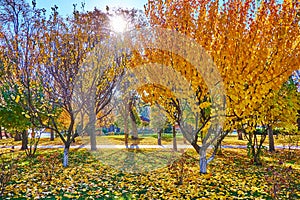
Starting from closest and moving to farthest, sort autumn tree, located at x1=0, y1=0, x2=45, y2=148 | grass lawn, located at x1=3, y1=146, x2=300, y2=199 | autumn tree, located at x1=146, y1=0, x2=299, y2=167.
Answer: autumn tree, located at x1=146, y1=0, x2=299, y2=167
grass lawn, located at x1=3, y1=146, x2=300, y2=199
autumn tree, located at x1=0, y1=0, x2=45, y2=148

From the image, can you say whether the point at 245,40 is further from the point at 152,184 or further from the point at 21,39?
the point at 21,39

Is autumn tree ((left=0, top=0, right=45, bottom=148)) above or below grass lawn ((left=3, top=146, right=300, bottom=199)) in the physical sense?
above

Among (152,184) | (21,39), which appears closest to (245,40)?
(152,184)

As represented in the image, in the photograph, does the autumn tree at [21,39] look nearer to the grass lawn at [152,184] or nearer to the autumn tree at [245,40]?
the grass lawn at [152,184]

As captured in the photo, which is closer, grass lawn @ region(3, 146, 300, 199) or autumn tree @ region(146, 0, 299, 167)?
autumn tree @ region(146, 0, 299, 167)

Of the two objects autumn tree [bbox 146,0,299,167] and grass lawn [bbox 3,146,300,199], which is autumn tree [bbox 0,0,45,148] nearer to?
grass lawn [bbox 3,146,300,199]

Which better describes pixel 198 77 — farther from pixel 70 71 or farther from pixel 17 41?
pixel 17 41

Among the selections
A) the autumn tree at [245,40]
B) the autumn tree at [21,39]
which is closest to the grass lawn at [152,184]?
the autumn tree at [245,40]

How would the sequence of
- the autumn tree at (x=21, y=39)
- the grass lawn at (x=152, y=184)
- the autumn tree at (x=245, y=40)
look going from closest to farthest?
the autumn tree at (x=245, y=40)
the grass lawn at (x=152, y=184)
the autumn tree at (x=21, y=39)

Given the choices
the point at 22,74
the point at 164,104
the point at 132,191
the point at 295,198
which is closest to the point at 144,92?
the point at 164,104

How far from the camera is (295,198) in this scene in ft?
17.7

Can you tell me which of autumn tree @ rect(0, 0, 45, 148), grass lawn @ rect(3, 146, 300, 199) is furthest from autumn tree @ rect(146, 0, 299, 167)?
autumn tree @ rect(0, 0, 45, 148)

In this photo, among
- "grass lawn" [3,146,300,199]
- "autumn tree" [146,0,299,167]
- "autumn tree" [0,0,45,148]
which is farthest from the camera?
"autumn tree" [0,0,45,148]

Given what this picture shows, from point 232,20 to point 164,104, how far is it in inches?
122
